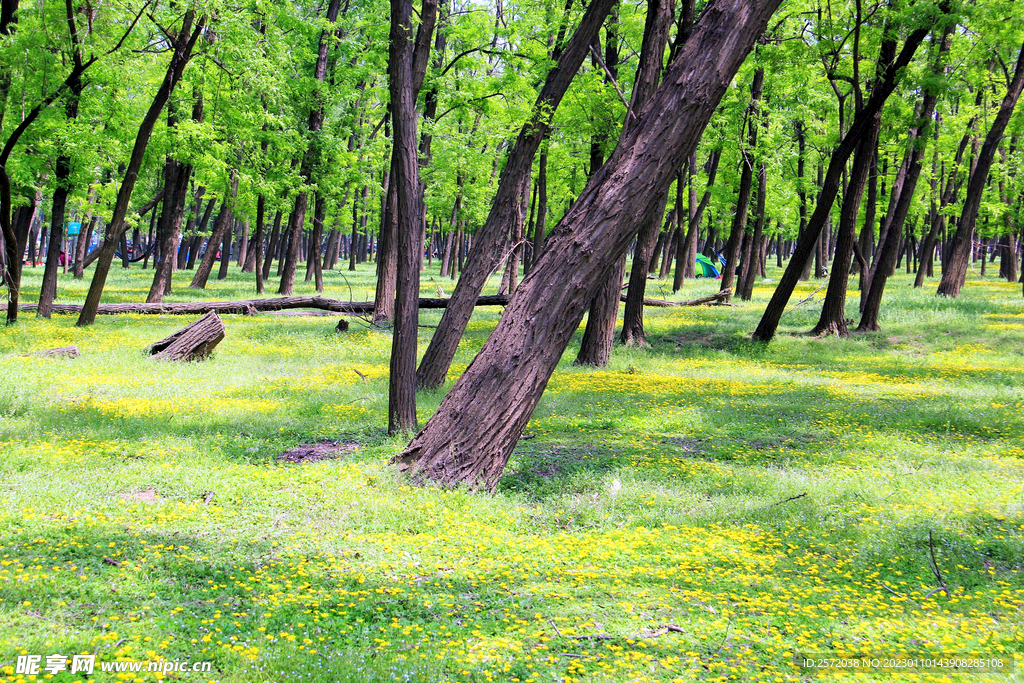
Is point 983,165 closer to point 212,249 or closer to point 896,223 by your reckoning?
point 896,223

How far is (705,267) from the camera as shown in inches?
1908

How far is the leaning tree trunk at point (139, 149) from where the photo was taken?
16797 millimetres

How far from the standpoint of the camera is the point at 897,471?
26.1 ft

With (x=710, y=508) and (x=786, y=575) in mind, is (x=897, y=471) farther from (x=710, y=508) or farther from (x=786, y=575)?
(x=786, y=575)

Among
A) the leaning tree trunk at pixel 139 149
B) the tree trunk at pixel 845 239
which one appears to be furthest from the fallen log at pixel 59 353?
the tree trunk at pixel 845 239

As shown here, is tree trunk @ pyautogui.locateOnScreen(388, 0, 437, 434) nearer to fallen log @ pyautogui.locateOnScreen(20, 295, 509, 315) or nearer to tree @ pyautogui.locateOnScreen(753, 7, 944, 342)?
tree @ pyautogui.locateOnScreen(753, 7, 944, 342)

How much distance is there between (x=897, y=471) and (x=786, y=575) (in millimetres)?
3511

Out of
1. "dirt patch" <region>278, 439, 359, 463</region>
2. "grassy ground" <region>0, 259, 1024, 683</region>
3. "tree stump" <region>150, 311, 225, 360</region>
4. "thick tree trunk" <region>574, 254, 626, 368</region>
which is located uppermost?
"thick tree trunk" <region>574, 254, 626, 368</region>

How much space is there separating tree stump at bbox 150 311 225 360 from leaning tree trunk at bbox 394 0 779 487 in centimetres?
867

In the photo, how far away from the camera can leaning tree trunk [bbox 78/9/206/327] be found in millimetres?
16797

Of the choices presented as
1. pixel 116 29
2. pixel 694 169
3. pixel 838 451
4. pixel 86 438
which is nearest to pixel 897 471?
pixel 838 451

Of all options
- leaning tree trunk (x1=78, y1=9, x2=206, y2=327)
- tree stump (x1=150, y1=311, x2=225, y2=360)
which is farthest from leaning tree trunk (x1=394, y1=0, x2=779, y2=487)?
leaning tree trunk (x1=78, y1=9, x2=206, y2=327)

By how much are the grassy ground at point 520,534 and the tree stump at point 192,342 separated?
4.82 feet

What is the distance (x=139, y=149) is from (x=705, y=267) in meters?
38.6
